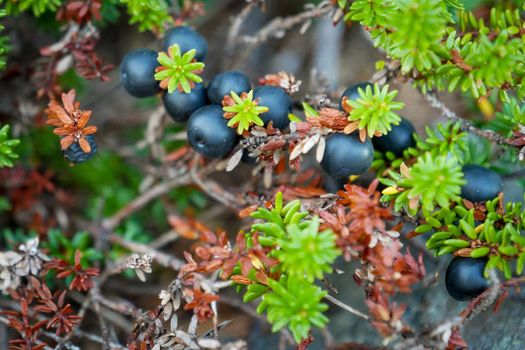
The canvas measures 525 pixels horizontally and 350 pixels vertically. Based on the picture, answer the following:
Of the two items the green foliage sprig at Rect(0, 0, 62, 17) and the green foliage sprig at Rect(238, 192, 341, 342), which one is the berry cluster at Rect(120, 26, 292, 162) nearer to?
the green foliage sprig at Rect(238, 192, 341, 342)

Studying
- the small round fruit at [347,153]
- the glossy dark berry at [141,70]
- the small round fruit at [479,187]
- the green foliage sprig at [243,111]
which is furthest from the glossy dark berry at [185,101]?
the small round fruit at [479,187]

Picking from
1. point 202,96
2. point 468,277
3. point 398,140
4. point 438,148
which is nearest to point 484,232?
point 468,277

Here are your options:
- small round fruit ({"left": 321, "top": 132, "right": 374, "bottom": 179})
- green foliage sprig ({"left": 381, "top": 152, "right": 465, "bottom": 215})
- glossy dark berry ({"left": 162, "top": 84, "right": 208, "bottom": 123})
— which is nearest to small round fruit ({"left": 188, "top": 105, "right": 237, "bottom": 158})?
glossy dark berry ({"left": 162, "top": 84, "right": 208, "bottom": 123})

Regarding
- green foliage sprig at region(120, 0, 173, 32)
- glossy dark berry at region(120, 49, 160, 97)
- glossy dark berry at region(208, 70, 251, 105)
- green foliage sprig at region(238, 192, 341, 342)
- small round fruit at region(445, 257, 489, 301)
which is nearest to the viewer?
green foliage sprig at region(238, 192, 341, 342)

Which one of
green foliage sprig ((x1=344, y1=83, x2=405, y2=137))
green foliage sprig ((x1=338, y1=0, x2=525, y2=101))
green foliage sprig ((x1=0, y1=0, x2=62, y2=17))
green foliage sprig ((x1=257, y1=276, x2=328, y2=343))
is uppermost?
green foliage sprig ((x1=338, y1=0, x2=525, y2=101))

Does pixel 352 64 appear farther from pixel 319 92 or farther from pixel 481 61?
pixel 481 61

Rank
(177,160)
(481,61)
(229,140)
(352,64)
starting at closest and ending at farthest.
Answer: (481,61), (229,140), (177,160), (352,64)

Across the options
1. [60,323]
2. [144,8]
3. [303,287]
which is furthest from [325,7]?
[60,323]
